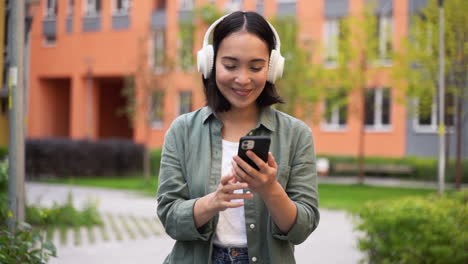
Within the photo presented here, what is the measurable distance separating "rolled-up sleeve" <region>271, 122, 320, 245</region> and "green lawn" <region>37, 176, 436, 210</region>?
44.9 ft

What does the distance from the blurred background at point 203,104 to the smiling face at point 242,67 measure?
1873 mm

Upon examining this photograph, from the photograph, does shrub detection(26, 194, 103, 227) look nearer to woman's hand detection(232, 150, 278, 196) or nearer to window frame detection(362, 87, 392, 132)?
woman's hand detection(232, 150, 278, 196)

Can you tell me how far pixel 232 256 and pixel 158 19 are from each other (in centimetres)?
3461

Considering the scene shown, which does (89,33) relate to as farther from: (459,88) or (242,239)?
(242,239)

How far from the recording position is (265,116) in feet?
8.98

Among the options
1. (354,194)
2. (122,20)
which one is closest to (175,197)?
(354,194)

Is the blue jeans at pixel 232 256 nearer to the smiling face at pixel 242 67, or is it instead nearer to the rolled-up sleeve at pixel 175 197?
the rolled-up sleeve at pixel 175 197

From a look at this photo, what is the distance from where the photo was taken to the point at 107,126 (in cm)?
4184

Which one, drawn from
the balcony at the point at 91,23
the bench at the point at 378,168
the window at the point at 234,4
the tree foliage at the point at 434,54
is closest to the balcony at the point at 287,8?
the window at the point at 234,4

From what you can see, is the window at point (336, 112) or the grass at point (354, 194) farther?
the window at point (336, 112)

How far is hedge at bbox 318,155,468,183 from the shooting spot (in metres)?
25.5

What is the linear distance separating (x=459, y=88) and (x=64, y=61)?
24944 mm

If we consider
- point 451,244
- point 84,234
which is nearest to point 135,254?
point 84,234

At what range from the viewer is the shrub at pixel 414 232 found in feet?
21.7
